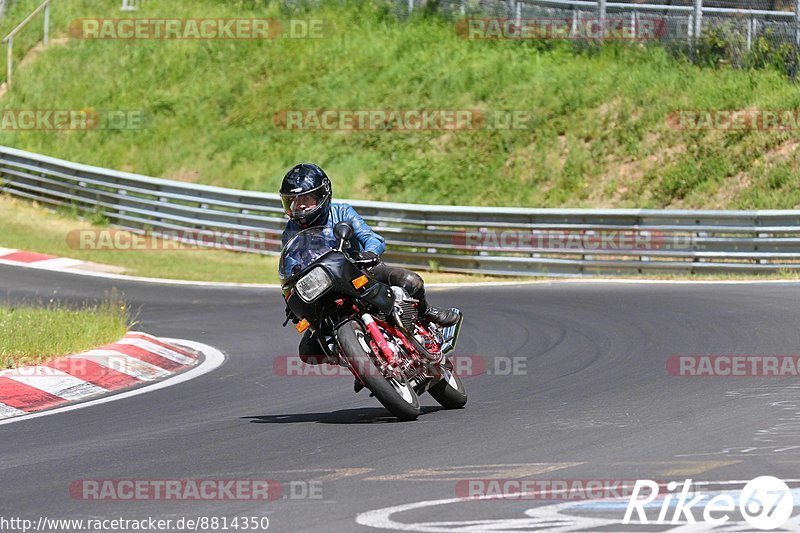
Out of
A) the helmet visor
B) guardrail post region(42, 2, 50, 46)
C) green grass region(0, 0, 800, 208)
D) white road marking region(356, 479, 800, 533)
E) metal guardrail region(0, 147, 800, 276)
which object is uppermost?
guardrail post region(42, 2, 50, 46)

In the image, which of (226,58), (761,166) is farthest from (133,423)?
(226,58)

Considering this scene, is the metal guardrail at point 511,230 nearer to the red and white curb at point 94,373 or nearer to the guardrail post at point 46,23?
the red and white curb at point 94,373

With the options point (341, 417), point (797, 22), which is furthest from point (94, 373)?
point (797, 22)

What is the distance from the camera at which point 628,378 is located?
9.95 meters

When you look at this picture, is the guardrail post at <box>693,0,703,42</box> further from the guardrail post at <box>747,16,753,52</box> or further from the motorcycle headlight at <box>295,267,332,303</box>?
the motorcycle headlight at <box>295,267,332,303</box>

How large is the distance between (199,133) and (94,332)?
20.1 m

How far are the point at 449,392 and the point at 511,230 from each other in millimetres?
12707

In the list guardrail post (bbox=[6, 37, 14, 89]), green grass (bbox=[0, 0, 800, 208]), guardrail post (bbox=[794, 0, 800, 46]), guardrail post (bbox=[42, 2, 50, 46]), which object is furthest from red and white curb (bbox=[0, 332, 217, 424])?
guardrail post (bbox=[42, 2, 50, 46])

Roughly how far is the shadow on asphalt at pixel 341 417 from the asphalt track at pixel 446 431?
2 cm

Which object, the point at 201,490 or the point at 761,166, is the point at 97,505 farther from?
the point at 761,166

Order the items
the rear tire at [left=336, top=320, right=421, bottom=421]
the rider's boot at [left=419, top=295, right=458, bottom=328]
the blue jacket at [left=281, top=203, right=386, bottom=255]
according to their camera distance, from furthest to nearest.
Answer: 1. the rider's boot at [left=419, top=295, right=458, bottom=328]
2. the blue jacket at [left=281, top=203, right=386, bottom=255]
3. the rear tire at [left=336, top=320, right=421, bottom=421]

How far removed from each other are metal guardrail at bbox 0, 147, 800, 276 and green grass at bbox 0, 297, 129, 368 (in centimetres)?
944

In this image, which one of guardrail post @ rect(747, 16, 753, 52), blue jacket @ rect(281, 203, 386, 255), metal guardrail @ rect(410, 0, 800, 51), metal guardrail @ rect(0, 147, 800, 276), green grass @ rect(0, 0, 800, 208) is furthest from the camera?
guardrail post @ rect(747, 16, 753, 52)

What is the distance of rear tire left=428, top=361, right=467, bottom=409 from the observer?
8.64 metres
